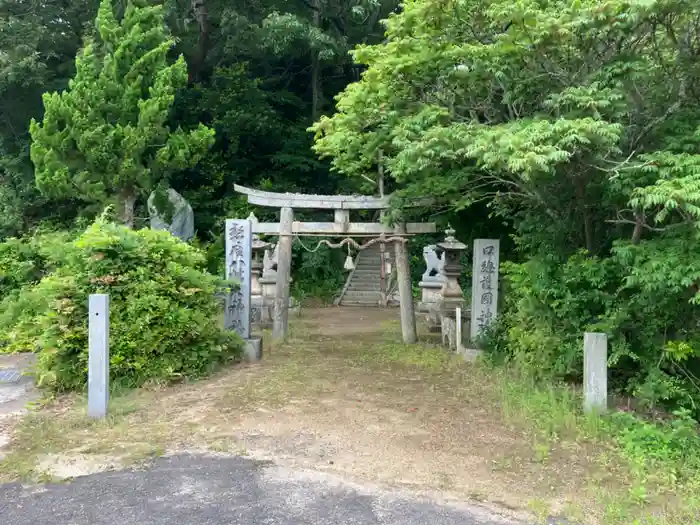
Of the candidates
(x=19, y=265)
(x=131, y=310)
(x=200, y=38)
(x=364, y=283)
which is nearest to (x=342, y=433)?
(x=131, y=310)

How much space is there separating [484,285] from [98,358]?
17.3ft

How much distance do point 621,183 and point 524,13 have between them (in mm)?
1616

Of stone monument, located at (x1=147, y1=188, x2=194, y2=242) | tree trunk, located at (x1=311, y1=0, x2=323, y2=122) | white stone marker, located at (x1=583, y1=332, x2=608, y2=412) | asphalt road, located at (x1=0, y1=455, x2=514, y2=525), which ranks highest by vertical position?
tree trunk, located at (x1=311, y1=0, x2=323, y2=122)

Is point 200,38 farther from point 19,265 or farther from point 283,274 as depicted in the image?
point 283,274

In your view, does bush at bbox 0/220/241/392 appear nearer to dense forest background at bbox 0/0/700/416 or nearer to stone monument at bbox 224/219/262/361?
stone monument at bbox 224/219/262/361

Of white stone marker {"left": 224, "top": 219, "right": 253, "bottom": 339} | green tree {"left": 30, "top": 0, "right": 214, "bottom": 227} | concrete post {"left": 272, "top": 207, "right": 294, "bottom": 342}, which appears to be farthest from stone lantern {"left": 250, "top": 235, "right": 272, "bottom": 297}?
white stone marker {"left": 224, "top": 219, "right": 253, "bottom": 339}

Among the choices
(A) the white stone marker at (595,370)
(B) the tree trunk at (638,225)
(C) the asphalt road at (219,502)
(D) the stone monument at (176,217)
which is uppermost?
(D) the stone monument at (176,217)

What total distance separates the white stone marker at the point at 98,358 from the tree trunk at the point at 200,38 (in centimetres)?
1339

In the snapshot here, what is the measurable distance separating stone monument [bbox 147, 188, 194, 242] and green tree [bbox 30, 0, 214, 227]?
1489 mm

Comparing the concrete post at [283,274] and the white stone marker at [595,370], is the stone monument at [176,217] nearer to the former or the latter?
the concrete post at [283,274]

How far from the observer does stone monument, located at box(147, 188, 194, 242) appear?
632 inches

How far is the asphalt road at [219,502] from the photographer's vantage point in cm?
334

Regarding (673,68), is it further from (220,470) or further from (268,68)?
(268,68)

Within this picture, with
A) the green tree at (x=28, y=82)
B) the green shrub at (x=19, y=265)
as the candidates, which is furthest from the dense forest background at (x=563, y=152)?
the green tree at (x=28, y=82)
